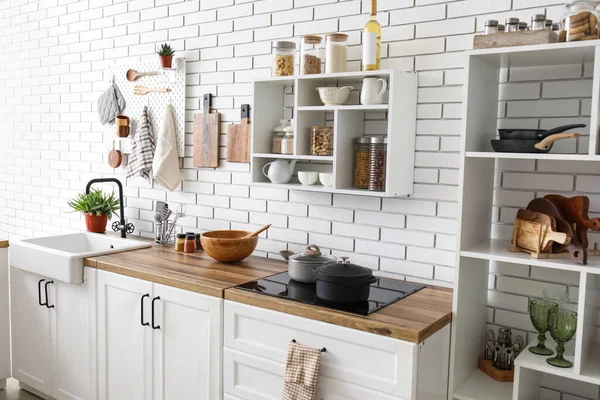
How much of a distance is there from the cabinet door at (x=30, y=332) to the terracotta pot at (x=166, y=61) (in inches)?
59.0

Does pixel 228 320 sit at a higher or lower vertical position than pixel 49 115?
lower

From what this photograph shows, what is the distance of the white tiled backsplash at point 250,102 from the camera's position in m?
2.52

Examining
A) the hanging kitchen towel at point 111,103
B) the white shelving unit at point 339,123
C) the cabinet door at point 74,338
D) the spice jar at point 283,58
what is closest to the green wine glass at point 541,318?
the white shelving unit at point 339,123

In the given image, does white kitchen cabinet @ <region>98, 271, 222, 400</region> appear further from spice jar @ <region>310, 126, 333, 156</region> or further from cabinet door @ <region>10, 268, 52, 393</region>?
spice jar @ <region>310, 126, 333, 156</region>

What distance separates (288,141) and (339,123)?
Answer: 34cm

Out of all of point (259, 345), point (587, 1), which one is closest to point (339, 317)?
point (259, 345)

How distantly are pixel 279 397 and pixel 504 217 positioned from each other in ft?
4.11

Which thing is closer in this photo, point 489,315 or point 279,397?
point 279,397

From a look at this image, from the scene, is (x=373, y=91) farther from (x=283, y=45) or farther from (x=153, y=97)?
(x=153, y=97)

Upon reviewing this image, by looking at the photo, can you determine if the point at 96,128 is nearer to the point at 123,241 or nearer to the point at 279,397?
the point at 123,241

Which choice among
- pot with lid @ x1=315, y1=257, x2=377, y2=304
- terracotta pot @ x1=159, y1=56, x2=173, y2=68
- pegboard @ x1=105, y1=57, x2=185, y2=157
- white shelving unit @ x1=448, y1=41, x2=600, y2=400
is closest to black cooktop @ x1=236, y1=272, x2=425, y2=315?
pot with lid @ x1=315, y1=257, x2=377, y2=304

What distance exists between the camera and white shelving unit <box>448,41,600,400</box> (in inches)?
81.3

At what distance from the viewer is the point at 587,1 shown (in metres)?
2.00

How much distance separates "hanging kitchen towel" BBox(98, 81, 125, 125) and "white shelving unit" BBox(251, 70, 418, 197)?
1.43 m
